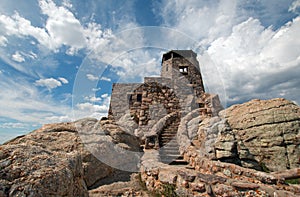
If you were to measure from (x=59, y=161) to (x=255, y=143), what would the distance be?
27.0 feet

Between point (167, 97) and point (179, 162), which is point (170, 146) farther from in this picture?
point (167, 97)

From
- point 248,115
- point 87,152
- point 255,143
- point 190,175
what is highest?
point 248,115

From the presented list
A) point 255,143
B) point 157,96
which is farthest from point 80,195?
point 157,96

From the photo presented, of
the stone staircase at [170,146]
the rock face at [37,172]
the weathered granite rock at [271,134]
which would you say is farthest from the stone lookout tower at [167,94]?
the rock face at [37,172]

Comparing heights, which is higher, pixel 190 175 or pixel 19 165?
pixel 19 165

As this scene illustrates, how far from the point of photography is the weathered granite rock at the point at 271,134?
257 inches

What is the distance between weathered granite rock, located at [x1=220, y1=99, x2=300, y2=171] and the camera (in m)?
6.52

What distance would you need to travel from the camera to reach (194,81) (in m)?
18.4

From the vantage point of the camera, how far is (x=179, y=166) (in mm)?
6664

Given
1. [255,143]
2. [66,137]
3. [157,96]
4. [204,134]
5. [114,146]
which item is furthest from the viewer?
[157,96]

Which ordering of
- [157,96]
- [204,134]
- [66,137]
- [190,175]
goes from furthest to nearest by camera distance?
[157,96]
[204,134]
[66,137]
[190,175]

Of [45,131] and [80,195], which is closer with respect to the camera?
→ [80,195]

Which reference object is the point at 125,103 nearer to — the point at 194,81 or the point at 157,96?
the point at 157,96

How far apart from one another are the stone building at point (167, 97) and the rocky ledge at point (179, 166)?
263 centimetres
